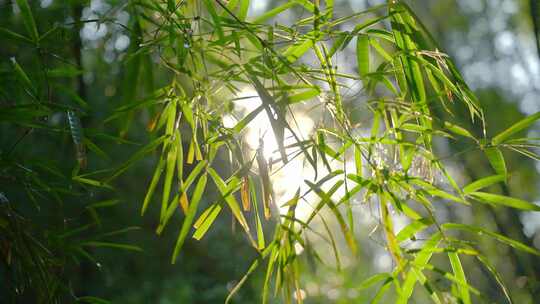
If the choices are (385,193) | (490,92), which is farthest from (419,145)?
(490,92)

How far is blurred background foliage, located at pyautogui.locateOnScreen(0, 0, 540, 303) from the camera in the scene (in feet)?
2.55

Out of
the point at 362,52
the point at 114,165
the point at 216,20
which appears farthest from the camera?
the point at 114,165

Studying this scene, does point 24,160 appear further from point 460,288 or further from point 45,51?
point 460,288

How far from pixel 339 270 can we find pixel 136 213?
2504 mm

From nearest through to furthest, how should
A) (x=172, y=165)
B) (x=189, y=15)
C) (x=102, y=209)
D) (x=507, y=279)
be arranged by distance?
(x=172, y=165), (x=189, y=15), (x=507, y=279), (x=102, y=209)

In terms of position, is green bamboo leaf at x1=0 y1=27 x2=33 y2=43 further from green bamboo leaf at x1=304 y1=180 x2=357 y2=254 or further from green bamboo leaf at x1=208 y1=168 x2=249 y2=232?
green bamboo leaf at x1=304 y1=180 x2=357 y2=254

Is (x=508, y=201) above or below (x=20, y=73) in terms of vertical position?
below

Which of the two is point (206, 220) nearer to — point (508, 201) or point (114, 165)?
point (508, 201)

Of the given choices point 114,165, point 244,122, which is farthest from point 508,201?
point 114,165

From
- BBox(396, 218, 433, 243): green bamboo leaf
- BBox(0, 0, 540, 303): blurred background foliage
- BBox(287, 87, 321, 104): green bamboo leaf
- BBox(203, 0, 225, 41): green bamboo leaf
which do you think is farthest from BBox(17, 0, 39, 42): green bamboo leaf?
BBox(396, 218, 433, 243): green bamboo leaf

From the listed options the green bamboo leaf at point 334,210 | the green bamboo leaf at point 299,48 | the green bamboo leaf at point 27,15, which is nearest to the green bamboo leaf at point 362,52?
the green bamboo leaf at point 299,48

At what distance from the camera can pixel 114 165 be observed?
8.82 ft

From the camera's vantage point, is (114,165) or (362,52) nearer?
(362,52)

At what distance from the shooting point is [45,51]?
712mm
